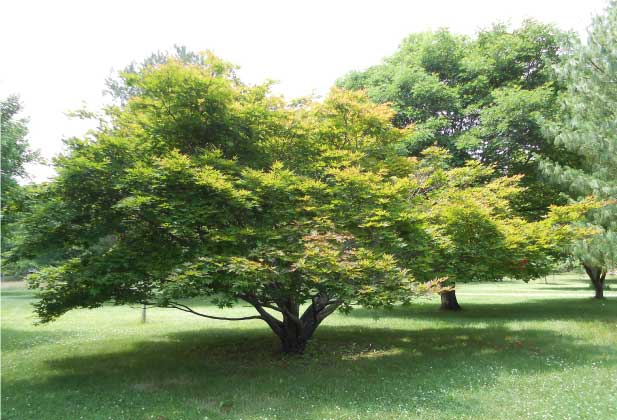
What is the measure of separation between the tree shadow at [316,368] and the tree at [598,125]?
321cm

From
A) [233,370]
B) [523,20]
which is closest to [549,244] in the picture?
[233,370]

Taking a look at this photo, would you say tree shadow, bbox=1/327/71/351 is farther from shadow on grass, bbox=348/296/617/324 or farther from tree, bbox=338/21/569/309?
tree, bbox=338/21/569/309

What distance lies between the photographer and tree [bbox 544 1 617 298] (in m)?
14.0

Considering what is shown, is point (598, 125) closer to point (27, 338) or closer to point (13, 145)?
Answer: point (13, 145)

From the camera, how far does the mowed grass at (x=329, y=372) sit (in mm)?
7832

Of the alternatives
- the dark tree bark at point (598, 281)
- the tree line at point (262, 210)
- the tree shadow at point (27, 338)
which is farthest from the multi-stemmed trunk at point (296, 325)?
the dark tree bark at point (598, 281)

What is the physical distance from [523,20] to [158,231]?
68.9ft

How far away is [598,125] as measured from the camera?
574 inches

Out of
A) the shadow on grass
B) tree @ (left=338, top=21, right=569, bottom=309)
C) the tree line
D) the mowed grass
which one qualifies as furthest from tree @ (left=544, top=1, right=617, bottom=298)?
the shadow on grass

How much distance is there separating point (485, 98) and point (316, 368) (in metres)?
16.1

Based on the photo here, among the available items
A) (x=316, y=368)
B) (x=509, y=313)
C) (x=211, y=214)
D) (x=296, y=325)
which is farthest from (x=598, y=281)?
(x=211, y=214)

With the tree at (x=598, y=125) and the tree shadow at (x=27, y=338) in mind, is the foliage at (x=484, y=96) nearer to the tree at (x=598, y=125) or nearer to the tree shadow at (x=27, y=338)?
the tree at (x=598, y=125)

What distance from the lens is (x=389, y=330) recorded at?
16.7 metres

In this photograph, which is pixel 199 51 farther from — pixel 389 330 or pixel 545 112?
pixel 545 112
